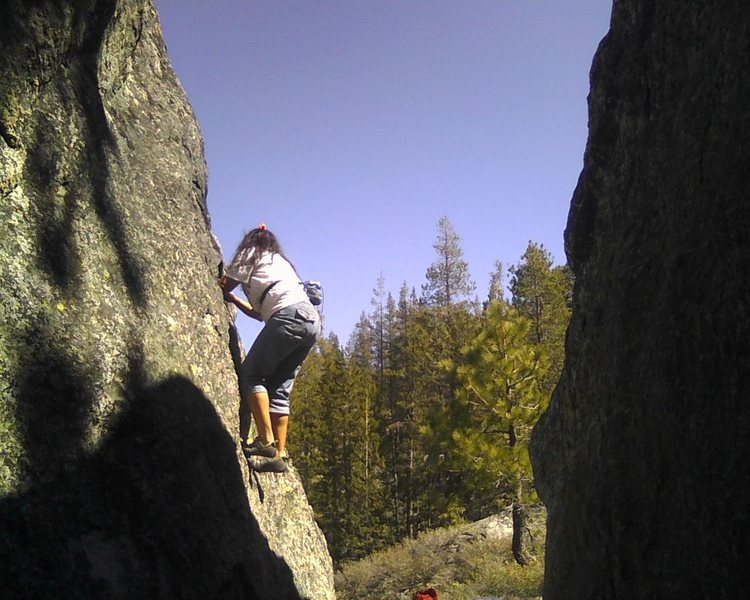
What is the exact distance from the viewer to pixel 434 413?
2309 centimetres

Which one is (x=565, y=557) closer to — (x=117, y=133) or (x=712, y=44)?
(x=712, y=44)

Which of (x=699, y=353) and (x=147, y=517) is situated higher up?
(x=699, y=353)

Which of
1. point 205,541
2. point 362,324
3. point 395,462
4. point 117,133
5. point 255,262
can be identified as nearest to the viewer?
point 205,541

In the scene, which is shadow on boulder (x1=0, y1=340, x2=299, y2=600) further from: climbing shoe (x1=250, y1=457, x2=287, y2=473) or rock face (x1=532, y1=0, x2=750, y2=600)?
rock face (x1=532, y1=0, x2=750, y2=600)

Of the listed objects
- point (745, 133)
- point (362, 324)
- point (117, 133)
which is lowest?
point (745, 133)

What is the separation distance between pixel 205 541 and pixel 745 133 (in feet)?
13.9

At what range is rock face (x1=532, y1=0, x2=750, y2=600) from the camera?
2695 millimetres

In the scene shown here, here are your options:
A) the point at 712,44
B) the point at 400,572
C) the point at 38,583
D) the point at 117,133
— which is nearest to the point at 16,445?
the point at 38,583

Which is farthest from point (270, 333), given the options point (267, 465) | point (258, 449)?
point (267, 465)

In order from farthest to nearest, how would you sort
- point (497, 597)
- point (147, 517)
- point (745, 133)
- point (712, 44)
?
1. point (497, 597)
2. point (147, 517)
3. point (712, 44)
4. point (745, 133)

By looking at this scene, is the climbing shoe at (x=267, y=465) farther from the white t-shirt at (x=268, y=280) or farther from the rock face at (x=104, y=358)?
the white t-shirt at (x=268, y=280)

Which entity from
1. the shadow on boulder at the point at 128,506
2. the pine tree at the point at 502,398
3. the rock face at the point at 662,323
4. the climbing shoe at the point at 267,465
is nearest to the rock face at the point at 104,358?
the shadow on boulder at the point at 128,506

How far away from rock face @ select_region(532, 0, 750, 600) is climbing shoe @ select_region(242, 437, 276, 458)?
2.57 metres

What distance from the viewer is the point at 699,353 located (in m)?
2.88
